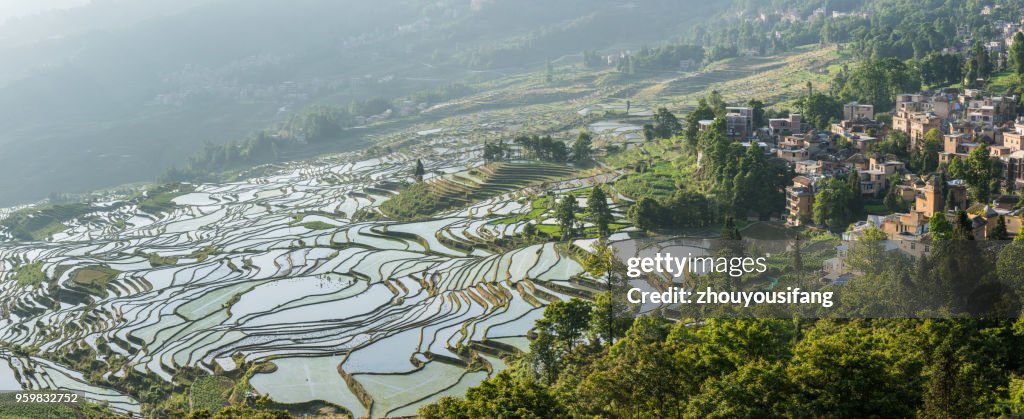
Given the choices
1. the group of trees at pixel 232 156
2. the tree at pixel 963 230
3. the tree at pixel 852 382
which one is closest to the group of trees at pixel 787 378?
the tree at pixel 852 382

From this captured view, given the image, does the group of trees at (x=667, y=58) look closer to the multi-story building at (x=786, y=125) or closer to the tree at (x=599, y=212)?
the multi-story building at (x=786, y=125)

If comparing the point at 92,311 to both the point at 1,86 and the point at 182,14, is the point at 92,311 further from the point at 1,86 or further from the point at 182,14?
the point at 182,14

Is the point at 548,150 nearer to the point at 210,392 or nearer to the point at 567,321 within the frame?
the point at 567,321

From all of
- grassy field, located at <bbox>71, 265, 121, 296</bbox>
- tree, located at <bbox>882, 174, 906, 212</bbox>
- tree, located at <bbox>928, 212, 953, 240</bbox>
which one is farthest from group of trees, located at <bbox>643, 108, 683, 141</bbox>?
grassy field, located at <bbox>71, 265, 121, 296</bbox>

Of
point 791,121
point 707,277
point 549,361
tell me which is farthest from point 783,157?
point 549,361

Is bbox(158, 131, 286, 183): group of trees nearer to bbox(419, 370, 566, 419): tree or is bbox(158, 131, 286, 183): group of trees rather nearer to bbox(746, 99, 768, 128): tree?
bbox(746, 99, 768, 128): tree
